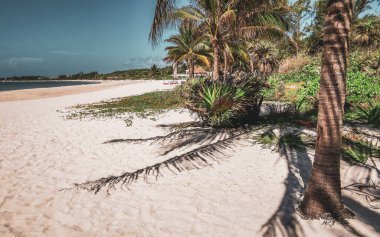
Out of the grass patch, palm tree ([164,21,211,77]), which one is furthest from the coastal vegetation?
palm tree ([164,21,211,77])

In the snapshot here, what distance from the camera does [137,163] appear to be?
575 cm

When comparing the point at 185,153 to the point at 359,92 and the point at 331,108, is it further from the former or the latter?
the point at 359,92

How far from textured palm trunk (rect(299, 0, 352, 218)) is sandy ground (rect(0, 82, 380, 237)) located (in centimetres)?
38

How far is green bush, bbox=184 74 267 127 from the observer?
739cm

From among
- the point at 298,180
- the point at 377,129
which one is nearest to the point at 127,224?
the point at 298,180

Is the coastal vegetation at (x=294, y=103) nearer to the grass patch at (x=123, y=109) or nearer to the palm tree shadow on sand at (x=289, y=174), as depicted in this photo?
the palm tree shadow on sand at (x=289, y=174)

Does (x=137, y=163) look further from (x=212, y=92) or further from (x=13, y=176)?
(x=212, y=92)

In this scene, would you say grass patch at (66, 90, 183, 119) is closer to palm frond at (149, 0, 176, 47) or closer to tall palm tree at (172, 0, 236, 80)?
tall palm tree at (172, 0, 236, 80)

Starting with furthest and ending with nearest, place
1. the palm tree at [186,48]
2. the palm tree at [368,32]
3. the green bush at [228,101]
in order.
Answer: the palm tree at [186,48] < the palm tree at [368,32] < the green bush at [228,101]

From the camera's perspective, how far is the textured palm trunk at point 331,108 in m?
2.85

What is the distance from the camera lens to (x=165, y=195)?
170 inches

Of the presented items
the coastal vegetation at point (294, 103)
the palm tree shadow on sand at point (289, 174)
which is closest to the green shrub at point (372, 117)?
the coastal vegetation at point (294, 103)

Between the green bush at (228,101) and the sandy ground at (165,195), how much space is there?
32.2 inches

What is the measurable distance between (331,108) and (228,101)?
14.3ft
